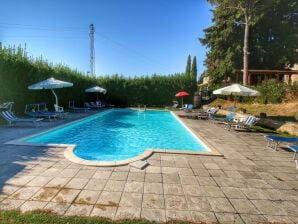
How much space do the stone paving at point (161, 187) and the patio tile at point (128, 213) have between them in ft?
0.05

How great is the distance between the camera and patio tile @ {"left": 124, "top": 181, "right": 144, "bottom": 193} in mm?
3790

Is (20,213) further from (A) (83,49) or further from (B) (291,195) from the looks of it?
(A) (83,49)

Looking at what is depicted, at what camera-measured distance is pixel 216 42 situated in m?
26.8

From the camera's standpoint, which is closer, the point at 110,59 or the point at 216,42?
the point at 216,42

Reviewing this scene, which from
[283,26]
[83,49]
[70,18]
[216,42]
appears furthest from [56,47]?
[283,26]

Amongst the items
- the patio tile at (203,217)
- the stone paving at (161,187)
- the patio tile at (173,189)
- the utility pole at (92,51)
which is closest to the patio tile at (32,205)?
the stone paving at (161,187)

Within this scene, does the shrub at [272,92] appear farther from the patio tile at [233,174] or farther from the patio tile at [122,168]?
the patio tile at [122,168]

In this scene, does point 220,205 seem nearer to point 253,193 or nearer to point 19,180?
point 253,193

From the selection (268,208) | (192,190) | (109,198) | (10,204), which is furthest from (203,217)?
(10,204)

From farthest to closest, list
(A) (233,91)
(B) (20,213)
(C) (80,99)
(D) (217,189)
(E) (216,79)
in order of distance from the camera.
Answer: (E) (216,79) < (C) (80,99) < (A) (233,91) < (D) (217,189) < (B) (20,213)

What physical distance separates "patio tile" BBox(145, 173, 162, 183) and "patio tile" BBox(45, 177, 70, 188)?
1.57 metres

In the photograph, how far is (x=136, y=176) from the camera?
14.5 feet

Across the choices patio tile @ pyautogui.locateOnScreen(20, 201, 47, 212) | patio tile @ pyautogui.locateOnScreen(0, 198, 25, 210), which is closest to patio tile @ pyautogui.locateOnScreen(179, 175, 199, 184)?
patio tile @ pyautogui.locateOnScreen(20, 201, 47, 212)

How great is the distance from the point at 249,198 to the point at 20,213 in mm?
3605
